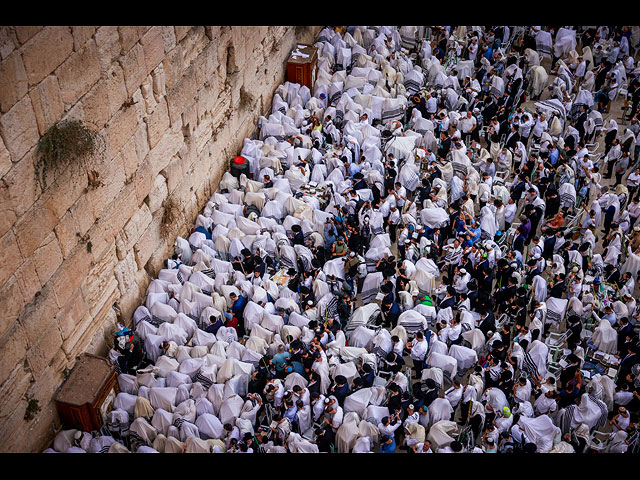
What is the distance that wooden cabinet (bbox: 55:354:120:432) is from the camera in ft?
35.7

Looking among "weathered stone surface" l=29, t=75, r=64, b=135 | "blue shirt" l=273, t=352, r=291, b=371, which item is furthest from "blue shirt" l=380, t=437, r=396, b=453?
"weathered stone surface" l=29, t=75, r=64, b=135

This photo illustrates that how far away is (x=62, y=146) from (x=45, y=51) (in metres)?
1.40

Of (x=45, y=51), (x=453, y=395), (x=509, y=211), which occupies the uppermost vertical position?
(x=45, y=51)

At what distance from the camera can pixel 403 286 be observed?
13.1 meters

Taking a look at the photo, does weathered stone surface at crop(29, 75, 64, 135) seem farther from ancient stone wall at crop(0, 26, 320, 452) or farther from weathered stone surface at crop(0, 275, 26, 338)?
weathered stone surface at crop(0, 275, 26, 338)

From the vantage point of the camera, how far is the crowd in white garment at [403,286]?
430 inches

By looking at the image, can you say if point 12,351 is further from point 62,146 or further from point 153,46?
point 153,46

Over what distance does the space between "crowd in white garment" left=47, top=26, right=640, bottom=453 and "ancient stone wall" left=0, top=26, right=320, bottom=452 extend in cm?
66

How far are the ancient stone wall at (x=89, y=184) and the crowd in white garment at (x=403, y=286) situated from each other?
2.17 feet

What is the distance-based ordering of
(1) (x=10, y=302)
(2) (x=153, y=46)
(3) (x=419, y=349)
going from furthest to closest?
Result: (2) (x=153, y=46)
(3) (x=419, y=349)
(1) (x=10, y=302)

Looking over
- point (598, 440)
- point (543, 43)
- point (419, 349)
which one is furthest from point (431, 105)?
point (598, 440)

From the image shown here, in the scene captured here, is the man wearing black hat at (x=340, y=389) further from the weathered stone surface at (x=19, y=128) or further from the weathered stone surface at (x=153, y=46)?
the weathered stone surface at (x=153, y=46)

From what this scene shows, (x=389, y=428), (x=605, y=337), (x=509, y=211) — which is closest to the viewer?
(x=389, y=428)
